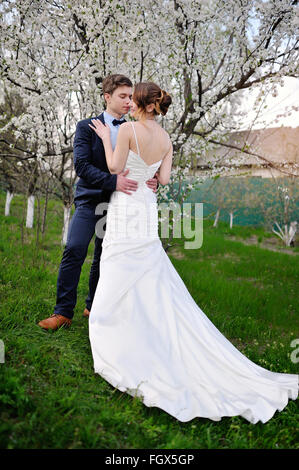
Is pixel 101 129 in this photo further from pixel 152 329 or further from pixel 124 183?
pixel 152 329

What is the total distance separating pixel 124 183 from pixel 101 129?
59 centimetres

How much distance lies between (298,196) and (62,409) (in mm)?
12935

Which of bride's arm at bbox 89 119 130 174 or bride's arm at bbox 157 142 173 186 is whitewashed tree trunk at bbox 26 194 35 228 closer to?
bride's arm at bbox 89 119 130 174

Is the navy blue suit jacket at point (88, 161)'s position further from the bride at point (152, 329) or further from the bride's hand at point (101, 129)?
the bride at point (152, 329)

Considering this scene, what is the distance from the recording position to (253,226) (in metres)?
15.7

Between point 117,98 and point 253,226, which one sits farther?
point 253,226

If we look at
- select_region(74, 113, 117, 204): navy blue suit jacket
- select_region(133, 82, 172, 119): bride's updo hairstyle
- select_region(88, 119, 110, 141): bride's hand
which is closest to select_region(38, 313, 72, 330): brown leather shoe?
select_region(74, 113, 117, 204): navy blue suit jacket

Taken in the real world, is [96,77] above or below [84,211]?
above

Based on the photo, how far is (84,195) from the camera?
3.39 metres

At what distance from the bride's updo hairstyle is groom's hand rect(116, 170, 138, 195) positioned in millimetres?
514

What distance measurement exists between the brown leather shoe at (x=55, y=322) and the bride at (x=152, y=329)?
0.67 metres
